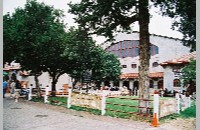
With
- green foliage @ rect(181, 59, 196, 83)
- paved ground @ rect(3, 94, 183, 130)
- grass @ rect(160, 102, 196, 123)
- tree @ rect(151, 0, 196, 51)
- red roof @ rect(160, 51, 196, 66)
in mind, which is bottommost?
paved ground @ rect(3, 94, 183, 130)

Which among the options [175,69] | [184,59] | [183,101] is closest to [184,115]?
[183,101]

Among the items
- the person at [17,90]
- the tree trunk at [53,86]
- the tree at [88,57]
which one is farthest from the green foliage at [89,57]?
the person at [17,90]

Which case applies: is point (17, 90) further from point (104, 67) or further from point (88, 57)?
point (104, 67)

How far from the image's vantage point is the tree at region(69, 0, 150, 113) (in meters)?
6.61

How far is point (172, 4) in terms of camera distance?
5.97m

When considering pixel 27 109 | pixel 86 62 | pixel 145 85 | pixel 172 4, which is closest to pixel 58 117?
pixel 27 109

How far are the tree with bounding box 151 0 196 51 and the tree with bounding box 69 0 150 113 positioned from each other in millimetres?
485

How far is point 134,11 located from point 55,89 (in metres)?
4.11

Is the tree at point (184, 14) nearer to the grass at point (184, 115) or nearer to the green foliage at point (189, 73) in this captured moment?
the green foliage at point (189, 73)

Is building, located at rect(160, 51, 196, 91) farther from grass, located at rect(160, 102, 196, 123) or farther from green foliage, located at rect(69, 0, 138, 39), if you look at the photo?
Result: green foliage, located at rect(69, 0, 138, 39)

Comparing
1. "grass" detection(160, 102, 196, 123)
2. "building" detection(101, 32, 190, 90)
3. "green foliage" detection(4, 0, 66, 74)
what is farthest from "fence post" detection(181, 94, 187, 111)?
"green foliage" detection(4, 0, 66, 74)

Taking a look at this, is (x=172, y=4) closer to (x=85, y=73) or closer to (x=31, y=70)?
(x=85, y=73)

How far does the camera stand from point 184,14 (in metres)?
5.81

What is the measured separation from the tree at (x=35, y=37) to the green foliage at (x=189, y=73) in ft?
17.1
